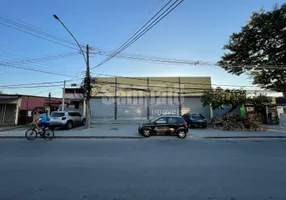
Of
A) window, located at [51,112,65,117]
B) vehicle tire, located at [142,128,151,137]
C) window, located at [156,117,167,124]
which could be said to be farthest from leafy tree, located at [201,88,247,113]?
window, located at [51,112,65,117]

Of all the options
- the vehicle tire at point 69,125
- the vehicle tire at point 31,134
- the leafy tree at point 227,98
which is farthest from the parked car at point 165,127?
the leafy tree at point 227,98

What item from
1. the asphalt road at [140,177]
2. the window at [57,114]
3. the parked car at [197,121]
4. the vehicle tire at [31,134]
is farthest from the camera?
the parked car at [197,121]

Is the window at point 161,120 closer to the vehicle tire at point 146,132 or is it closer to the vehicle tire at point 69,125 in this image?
the vehicle tire at point 146,132

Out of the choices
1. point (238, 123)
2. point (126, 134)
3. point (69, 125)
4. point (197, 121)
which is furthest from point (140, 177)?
point (238, 123)

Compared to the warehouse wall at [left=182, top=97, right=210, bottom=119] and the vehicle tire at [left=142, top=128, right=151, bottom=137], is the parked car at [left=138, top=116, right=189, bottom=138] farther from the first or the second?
the warehouse wall at [left=182, top=97, right=210, bottom=119]

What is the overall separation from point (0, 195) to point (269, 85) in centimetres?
2563

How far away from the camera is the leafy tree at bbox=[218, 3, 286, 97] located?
17.2 meters

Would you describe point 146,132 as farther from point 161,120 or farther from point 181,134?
point 181,134

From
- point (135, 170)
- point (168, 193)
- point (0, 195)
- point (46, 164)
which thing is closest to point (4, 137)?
point (46, 164)

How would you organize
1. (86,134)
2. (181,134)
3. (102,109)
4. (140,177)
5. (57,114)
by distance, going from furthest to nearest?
(102,109), (57,114), (86,134), (181,134), (140,177)

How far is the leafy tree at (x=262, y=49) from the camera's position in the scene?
17.2m

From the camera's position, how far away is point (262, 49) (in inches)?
736

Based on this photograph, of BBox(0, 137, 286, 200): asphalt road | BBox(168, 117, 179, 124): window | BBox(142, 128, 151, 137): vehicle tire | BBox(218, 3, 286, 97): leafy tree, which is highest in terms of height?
BBox(218, 3, 286, 97): leafy tree

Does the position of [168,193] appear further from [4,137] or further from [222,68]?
[222,68]
